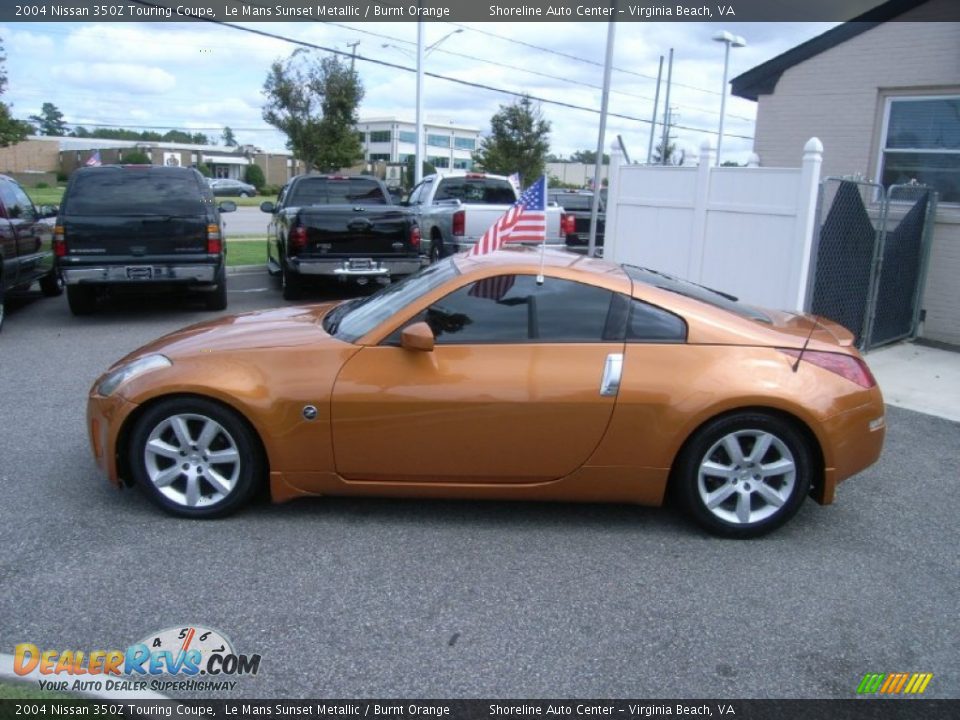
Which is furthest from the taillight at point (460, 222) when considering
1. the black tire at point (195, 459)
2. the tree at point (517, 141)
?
the tree at point (517, 141)

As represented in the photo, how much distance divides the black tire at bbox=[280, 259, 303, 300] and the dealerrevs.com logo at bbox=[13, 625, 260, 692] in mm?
8577

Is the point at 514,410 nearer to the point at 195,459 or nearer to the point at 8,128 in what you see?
the point at 195,459

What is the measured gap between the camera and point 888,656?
10.9 feet

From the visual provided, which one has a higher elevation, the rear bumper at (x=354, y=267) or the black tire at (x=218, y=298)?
the rear bumper at (x=354, y=267)

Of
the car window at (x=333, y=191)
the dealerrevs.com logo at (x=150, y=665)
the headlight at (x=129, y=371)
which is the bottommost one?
the dealerrevs.com logo at (x=150, y=665)

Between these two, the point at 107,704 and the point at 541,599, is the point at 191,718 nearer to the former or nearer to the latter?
the point at 107,704

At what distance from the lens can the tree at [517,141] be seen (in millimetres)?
36188

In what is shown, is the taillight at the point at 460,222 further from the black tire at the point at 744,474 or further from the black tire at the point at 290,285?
the black tire at the point at 744,474

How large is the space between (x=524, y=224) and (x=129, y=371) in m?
2.70

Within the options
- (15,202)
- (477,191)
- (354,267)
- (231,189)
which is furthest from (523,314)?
(231,189)

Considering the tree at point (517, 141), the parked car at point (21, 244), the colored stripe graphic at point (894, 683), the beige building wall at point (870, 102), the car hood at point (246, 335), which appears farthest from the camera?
the tree at point (517, 141)

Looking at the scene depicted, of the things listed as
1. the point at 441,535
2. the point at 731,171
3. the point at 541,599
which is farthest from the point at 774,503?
the point at 731,171

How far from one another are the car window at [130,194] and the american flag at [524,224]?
18.5 feet

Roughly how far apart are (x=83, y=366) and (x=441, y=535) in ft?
16.7
